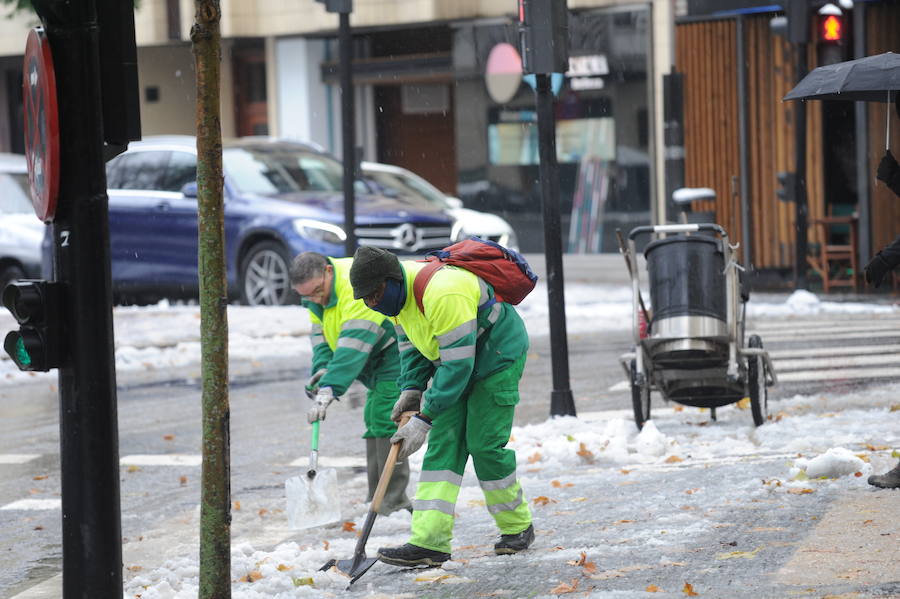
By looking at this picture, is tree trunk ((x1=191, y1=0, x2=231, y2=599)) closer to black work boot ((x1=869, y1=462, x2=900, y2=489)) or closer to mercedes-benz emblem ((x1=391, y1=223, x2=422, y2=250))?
black work boot ((x1=869, y1=462, x2=900, y2=489))

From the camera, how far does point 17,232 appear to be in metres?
19.8

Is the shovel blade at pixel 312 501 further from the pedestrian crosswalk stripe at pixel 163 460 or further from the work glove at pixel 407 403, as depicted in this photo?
the pedestrian crosswalk stripe at pixel 163 460

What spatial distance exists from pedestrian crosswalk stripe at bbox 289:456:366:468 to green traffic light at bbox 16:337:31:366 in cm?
416

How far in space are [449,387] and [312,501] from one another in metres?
1.37

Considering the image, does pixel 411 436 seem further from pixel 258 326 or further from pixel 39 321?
pixel 258 326

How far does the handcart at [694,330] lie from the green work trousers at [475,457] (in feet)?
9.01

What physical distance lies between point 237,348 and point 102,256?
33.1ft

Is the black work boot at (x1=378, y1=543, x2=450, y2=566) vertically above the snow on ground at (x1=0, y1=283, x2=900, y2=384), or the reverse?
the black work boot at (x1=378, y1=543, x2=450, y2=566)

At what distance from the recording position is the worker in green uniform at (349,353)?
284 inches

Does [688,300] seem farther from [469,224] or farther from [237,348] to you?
[469,224]

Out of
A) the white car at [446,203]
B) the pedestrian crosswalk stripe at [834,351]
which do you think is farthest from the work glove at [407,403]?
the white car at [446,203]

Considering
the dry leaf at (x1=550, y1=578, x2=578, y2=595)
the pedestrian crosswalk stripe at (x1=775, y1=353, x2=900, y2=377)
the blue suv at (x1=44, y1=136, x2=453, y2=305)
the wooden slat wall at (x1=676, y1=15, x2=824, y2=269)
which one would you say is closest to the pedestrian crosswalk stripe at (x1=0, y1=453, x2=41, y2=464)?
the dry leaf at (x1=550, y1=578, x2=578, y2=595)

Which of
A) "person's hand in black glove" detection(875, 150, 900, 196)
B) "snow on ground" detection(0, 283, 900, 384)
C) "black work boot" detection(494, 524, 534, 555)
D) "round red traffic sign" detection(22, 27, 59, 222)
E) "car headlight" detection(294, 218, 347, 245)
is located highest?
"round red traffic sign" detection(22, 27, 59, 222)

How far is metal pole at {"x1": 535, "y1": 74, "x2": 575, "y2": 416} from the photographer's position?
31.8 ft
